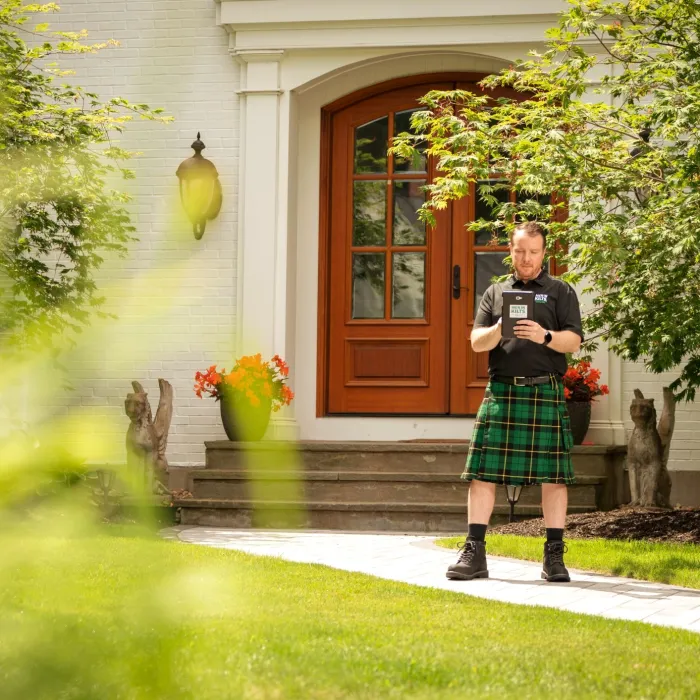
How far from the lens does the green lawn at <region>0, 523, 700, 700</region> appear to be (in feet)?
3.11

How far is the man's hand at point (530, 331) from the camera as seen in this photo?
496 centimetres

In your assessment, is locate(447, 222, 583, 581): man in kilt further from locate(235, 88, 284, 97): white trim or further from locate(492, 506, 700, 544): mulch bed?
locate(235, 88, 284, 97): white trim

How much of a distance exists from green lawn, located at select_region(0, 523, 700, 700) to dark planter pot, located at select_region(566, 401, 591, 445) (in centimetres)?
369

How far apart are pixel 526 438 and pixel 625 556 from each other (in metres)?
1.09

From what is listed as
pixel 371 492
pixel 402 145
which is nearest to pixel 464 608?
pixel 402 145

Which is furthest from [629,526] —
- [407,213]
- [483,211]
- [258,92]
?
[258,92]

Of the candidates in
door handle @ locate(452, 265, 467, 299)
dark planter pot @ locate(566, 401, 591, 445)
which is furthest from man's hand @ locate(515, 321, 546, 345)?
door handle @ locate(452, 265, 467, 299)

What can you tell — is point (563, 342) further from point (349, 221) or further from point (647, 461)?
point (349, 221)

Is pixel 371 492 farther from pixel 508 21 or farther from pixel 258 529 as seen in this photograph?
pixel 508 21

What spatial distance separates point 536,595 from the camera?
484cm

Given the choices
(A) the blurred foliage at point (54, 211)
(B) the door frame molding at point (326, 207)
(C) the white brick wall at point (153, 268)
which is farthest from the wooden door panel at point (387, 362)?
(C) the white brick wall at point (153, 268)

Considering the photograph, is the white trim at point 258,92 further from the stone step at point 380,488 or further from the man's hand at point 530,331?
the man's hand at point 530,331

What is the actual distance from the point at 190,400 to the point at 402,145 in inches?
143

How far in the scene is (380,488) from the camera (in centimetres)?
823
